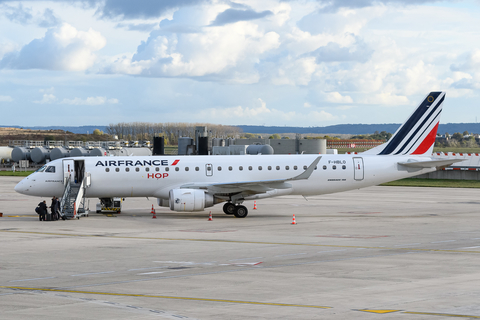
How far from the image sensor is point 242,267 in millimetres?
19469

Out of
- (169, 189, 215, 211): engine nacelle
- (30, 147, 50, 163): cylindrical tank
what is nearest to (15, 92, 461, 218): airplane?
(169, 189, 215, 211): engine nacelle

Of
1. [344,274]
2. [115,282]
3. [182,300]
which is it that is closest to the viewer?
[182,300]

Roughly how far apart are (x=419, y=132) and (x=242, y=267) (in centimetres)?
2542

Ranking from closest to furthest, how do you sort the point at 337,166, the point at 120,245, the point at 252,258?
the point at 252,258 → the point at 120,245 → the point at 337,166

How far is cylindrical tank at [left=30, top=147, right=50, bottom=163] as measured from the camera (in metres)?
99.5

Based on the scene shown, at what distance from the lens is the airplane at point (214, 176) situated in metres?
36.3

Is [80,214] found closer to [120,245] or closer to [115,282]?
[120,245]

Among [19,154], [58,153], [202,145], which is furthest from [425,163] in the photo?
[19,154]

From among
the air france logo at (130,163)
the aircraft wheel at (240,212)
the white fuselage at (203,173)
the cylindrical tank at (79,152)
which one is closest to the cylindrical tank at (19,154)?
the cylindrical tank at (79,152)

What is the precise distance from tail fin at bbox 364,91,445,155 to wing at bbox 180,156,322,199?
6754 mm

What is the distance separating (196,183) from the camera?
123 ft

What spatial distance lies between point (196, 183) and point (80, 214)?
7827mm

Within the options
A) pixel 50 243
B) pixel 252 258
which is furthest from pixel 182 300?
pixel 50 243

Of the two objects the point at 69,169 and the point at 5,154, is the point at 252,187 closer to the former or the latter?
the point at 69,169
